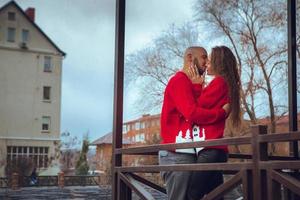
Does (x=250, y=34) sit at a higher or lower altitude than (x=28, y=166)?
higher

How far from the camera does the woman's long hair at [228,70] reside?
6.82ft

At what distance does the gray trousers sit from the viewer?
2.03 m

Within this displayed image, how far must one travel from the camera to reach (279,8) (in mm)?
7555

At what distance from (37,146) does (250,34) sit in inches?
148

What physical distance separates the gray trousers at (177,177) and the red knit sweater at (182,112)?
6 cm

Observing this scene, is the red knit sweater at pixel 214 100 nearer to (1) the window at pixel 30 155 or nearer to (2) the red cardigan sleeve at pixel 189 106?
(2) the red cardigan sleeve at pixel 189 106

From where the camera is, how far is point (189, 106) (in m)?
1.98

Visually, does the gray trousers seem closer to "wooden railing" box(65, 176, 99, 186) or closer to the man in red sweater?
the man in red sweater

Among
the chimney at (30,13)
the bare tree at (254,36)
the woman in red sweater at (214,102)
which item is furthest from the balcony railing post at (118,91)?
the bare tree at (254,36)

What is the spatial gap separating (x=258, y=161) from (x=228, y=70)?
0.46 metres

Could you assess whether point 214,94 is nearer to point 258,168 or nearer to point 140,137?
point 258,168

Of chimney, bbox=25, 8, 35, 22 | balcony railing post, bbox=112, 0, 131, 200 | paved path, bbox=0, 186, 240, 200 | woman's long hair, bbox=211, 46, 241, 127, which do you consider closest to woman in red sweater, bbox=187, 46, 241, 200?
woman's long hair, bbox=211, 46, 241, 127

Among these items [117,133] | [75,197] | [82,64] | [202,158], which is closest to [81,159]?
[75,197]

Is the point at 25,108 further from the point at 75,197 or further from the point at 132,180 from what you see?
the point at 132,180
